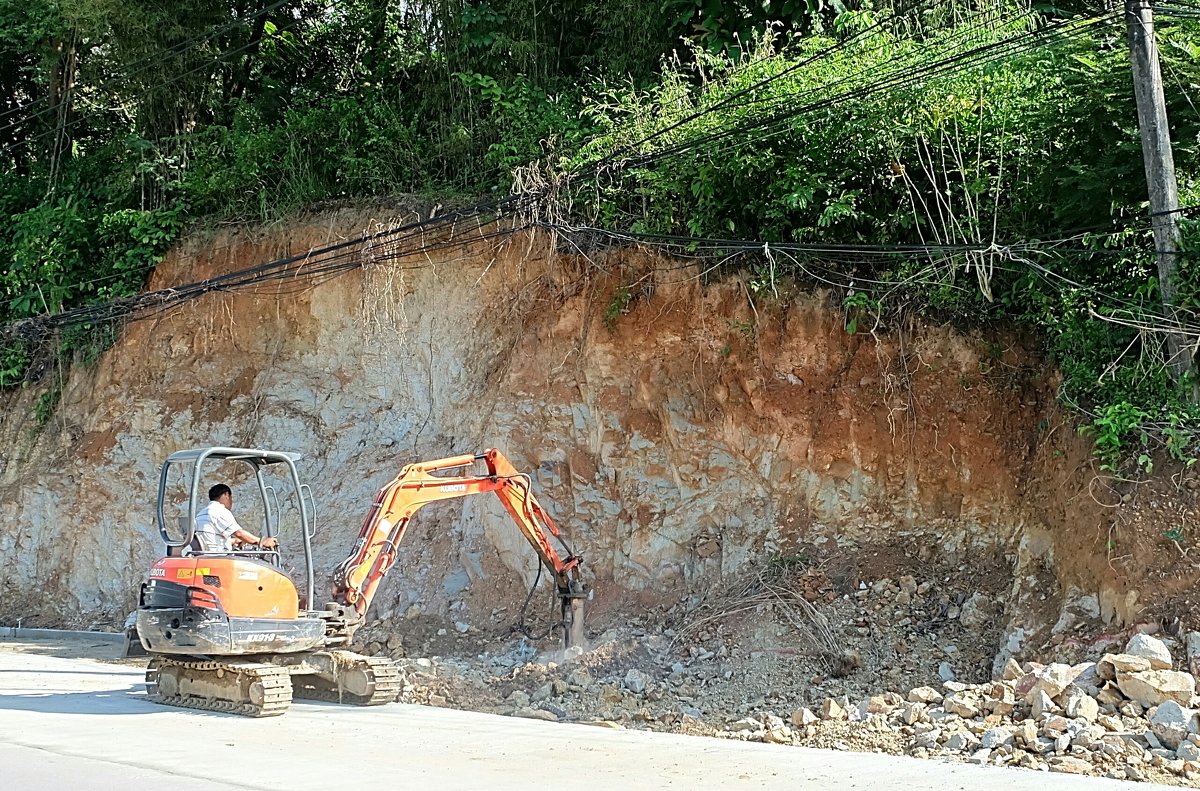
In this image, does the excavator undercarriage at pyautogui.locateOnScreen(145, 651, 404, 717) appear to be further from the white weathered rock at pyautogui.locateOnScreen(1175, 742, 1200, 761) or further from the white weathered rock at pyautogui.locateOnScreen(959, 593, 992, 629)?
the white weathered rock at pyautogui.locateOnScreen(1175, 742, 1200, 761)

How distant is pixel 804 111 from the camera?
37.5ft

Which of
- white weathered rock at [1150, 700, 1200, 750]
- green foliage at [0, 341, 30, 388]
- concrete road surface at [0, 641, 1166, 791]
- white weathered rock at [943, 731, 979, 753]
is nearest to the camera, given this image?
concrete road surface at [0, 641, 1166, 791]

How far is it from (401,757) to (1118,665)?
5220mm

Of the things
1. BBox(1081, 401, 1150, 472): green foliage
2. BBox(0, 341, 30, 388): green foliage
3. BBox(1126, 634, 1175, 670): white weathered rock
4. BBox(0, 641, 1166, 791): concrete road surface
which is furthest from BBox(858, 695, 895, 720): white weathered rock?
BBox(0, 341, 30, 388): green foliage

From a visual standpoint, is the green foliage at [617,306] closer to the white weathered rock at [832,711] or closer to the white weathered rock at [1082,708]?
the white weathered rock at [832,711]

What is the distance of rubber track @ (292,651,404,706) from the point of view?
32.4ft

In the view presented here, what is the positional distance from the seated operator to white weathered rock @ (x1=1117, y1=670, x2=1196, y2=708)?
7.22m

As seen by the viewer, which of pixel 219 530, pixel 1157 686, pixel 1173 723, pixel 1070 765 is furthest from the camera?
pixel 219 530

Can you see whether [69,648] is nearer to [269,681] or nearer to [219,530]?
[219,530]

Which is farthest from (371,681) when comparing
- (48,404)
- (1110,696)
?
(48,404)

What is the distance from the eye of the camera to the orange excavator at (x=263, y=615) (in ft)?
30.9

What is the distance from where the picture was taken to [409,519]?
10.8 meters

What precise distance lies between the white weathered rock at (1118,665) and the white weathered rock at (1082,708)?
35 centimetres

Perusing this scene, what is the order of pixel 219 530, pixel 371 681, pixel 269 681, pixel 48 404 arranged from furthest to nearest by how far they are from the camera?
pixel 48 404 → pixel 219 530 → pixel 371 681 → pixel 269 681
